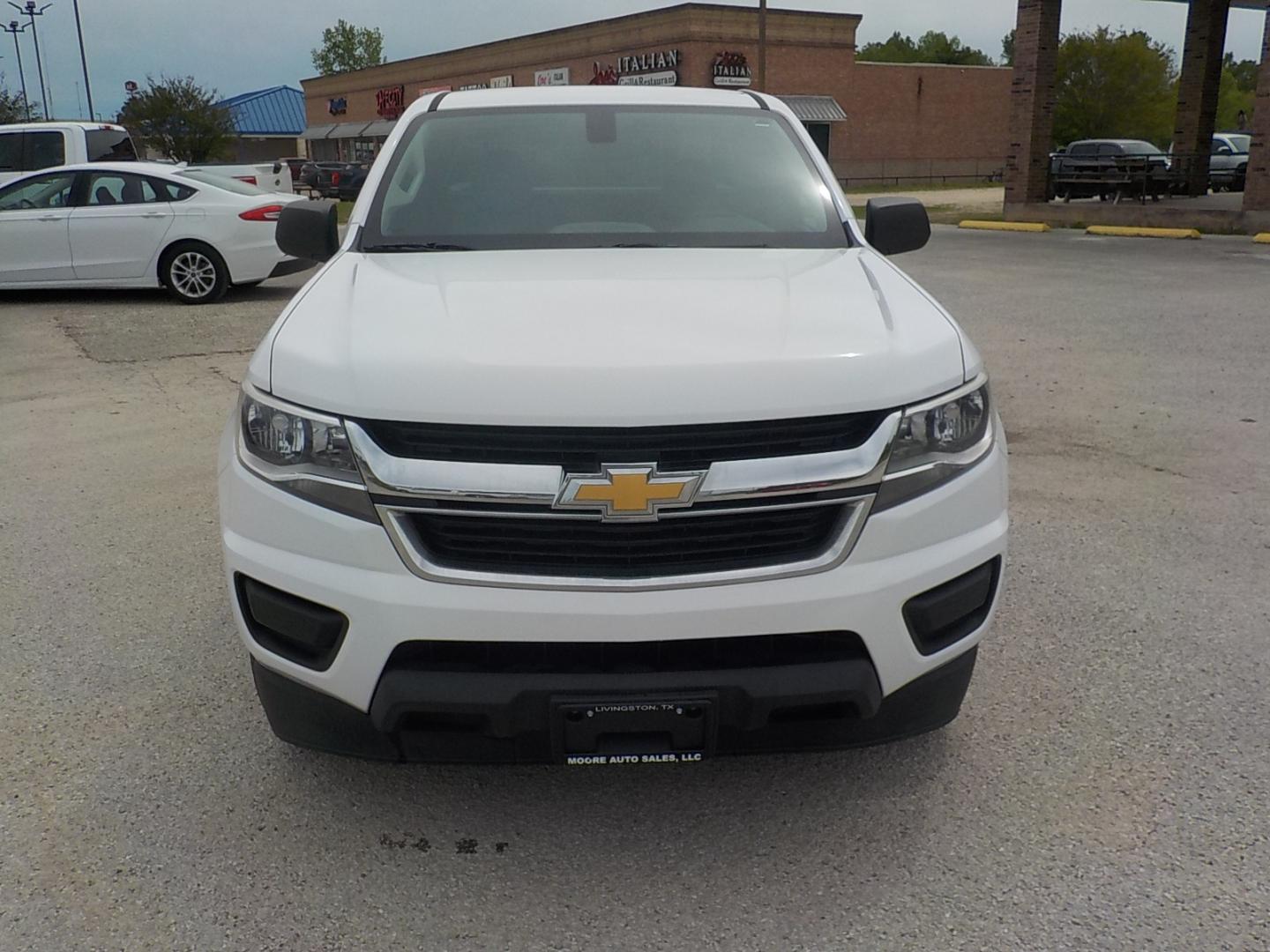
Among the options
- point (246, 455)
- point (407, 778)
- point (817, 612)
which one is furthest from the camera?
point (407, 778)

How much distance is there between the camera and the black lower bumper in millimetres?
2324

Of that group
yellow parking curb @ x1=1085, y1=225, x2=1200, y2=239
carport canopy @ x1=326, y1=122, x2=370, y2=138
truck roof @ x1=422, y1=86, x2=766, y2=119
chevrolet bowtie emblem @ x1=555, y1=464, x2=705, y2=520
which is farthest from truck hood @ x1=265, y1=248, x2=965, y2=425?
carport canopy @ x1=326, y1=122, x2=370, y2=138

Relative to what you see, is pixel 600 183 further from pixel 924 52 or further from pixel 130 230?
pixel 924 52

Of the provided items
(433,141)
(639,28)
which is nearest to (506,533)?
(433,141)

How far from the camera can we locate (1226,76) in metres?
72.0

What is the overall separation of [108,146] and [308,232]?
14.3 meters

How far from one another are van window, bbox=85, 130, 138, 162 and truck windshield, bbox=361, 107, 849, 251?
1371 cm

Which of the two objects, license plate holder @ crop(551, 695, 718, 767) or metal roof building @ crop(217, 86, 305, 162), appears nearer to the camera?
license plate holder @ crop(551, 695, 718, 767)

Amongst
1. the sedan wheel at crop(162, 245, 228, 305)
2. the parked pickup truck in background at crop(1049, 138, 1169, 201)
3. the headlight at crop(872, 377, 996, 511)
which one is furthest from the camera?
the parked pickup truck in background at crop(1049, 138, 1169, 201)

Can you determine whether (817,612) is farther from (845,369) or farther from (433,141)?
(433,141)

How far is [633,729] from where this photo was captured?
2.37 metres

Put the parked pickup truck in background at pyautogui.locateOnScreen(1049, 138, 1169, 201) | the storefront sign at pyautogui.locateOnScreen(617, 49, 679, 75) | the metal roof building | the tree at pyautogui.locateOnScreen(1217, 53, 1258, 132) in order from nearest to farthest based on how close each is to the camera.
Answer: the parked pickup truck in background at pyautogui.locateOnScreen(1049, 138, 1169, 201), the storefront sign at pyautogui.locateOnScreen(617, 49, 679, 75), the tree at pyautogui.locateOnScreen(1217, 53, 1258, 132), the metal roof building

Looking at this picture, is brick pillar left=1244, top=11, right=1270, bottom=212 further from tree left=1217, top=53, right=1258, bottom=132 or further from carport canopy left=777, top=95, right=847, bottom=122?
tree left=1217, top=53, right=1258, bottom=132

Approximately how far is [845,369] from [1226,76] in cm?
8278
